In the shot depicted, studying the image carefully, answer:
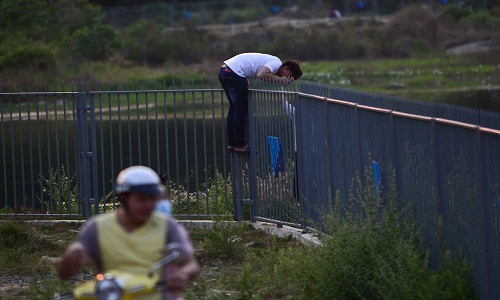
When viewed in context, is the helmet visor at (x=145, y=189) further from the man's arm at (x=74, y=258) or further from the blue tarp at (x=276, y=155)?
the blue tarp at (x=276, y=155)

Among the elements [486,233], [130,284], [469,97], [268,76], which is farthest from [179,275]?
[469,97]

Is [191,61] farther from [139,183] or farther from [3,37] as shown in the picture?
[139,183]

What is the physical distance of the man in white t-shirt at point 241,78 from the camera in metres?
14.3

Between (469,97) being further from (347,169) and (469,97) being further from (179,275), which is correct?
(179,275)

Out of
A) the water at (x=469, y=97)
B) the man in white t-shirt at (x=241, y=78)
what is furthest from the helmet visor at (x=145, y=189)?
the water at (x=469, y=97)

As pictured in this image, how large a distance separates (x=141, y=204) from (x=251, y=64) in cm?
854

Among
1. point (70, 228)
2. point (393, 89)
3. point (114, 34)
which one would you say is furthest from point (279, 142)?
point (114, 34)

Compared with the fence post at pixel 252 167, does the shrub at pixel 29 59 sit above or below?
above

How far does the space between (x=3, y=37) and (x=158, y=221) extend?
174ft

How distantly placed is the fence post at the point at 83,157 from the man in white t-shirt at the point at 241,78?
184cm

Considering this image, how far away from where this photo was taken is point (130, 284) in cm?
593

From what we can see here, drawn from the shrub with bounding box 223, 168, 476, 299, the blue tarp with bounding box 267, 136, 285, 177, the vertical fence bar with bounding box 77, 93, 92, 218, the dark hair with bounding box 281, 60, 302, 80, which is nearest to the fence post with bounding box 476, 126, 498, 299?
the shrub with bounding box 223, 168, 476, 299

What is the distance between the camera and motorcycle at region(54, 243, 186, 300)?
19.1ft

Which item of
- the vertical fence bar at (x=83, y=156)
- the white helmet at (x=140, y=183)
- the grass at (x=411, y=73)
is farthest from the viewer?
the grass at (x=411, y=73)
